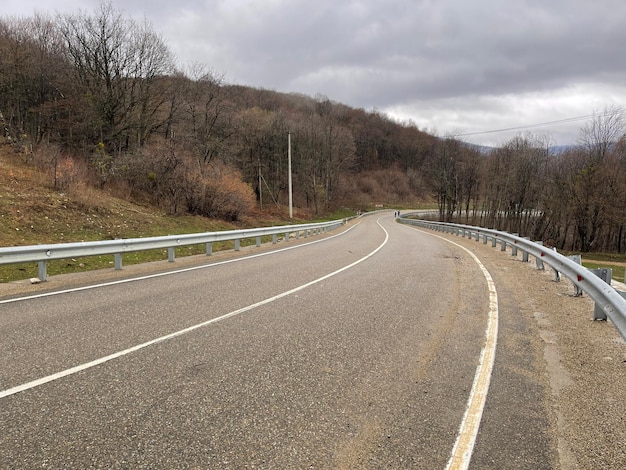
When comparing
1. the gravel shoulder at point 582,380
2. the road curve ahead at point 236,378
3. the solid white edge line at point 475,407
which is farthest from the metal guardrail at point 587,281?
the road curve ahead at point 236,378

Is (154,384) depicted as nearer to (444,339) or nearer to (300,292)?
(444,339)

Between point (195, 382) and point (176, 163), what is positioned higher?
point (176, 163)

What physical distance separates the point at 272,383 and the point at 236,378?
0.37 meters

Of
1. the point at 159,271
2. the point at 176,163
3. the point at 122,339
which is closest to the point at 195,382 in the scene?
the point at 122,339

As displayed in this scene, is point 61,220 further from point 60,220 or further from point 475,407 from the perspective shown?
point 475,407

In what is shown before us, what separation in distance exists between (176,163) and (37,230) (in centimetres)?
1349

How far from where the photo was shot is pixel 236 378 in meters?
3.83

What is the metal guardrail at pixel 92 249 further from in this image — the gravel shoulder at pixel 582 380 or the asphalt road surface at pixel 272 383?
the gravel shoulder at pixel 582 380

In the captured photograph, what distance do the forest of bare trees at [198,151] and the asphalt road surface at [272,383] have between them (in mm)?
16803

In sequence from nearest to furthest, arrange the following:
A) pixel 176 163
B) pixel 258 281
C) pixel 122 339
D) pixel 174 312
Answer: pixel 122 339
pixel 174 312
pixel 258 281
pixel 176 163

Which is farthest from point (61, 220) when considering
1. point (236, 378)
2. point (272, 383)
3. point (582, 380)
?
point (582, 380)

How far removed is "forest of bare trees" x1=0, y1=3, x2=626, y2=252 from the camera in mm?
27031

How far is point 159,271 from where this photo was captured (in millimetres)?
10133

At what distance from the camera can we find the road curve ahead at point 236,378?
2.75 meters
